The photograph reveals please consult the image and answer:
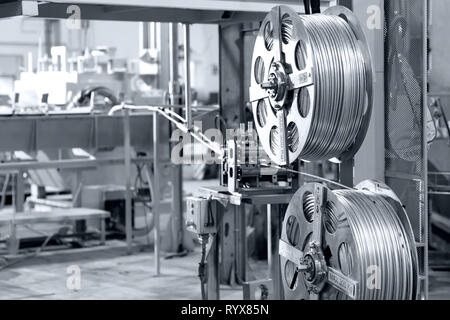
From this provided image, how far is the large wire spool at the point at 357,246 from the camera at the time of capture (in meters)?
3.11

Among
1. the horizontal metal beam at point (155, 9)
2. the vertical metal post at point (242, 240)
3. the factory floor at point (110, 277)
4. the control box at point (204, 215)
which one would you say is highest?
the horizontal metal beam at point (155, 9)

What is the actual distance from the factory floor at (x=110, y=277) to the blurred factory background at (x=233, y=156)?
0.08 ft

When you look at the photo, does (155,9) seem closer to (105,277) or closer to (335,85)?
(335,85)

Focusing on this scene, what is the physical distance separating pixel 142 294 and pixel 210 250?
53.3 inches

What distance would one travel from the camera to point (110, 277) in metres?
6.55

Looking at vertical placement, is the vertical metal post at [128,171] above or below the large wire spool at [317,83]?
below

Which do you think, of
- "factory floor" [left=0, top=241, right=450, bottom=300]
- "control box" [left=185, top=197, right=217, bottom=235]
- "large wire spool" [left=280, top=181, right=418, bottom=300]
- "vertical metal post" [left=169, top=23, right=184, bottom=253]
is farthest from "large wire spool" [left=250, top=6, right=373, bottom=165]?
"vertical metal post" [left=169, top=23, right=184, bottom=253]

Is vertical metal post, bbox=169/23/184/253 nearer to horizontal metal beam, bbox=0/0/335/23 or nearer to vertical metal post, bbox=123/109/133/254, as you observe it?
vertical metal post, bbox=123/109/133/254

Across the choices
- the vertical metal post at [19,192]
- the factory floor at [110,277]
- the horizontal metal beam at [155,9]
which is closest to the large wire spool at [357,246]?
the horizontal metal beam at [155,9]

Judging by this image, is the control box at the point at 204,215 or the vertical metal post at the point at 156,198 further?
the vertical metal post at the point at 156,198

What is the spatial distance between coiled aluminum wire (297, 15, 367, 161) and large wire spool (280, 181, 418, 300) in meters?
0.20

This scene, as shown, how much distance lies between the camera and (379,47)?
367 cm

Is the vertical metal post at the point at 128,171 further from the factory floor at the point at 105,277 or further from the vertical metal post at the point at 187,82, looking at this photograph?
the vertical metal post at the point at 187,82

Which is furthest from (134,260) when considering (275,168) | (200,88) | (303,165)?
(200,88)
